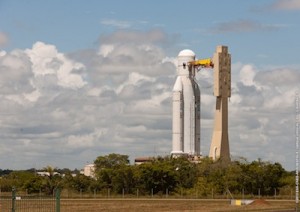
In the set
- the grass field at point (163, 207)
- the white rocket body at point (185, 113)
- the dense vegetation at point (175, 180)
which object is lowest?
the grass field at point (163, 207)

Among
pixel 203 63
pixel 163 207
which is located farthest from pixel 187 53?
pixel 163 207

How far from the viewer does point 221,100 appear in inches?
5276

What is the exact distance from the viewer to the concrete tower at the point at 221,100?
430 ft

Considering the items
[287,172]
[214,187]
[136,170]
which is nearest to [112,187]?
[136,170]

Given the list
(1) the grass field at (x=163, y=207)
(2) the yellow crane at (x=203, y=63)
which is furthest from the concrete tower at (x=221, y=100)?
(1) the grass field at (x=163, y=207)

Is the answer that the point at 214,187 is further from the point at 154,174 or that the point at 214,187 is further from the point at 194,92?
the point at 194,92

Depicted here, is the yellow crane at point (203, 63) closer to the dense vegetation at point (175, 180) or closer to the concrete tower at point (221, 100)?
the concrete tower at point (221, 100)

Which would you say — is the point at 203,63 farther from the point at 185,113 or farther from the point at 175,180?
the point at 175,180

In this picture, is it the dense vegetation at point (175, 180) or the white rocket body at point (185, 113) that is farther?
the white rocket body at point (185, 113)

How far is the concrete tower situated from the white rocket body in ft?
23.2

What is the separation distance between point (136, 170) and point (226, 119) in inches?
1232

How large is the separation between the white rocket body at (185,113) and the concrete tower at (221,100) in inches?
278

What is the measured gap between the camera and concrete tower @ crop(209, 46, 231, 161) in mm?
131125

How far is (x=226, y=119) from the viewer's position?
13350cm
